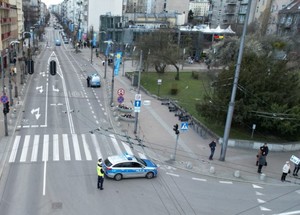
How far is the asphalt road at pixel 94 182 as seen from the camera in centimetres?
1662

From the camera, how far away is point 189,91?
148 ft

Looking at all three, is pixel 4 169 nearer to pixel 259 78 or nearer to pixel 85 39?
pixel 259 78

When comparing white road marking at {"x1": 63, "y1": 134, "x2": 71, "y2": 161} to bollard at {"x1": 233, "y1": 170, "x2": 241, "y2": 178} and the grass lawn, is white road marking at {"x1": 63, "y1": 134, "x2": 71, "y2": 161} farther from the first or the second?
the grass lawn

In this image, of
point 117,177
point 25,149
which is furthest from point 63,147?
point 117,177

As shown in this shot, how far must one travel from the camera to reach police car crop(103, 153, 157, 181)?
62.2 ft

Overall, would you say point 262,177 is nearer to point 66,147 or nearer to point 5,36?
point 66,147

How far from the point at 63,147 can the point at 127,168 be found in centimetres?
663

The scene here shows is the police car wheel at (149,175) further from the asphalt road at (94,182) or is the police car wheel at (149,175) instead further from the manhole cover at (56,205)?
the manhole cover at (56,205)

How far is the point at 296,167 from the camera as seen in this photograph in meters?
22.2

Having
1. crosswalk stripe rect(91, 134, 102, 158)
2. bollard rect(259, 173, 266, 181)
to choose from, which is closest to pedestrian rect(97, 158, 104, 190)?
crosswalk stripe rect(91, 134, 102, 158)

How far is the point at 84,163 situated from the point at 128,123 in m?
9.69

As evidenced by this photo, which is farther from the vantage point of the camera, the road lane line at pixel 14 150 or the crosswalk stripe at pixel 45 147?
the crosswalk stripe at pixel 45 147

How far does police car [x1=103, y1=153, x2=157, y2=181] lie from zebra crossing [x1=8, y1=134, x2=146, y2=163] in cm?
332

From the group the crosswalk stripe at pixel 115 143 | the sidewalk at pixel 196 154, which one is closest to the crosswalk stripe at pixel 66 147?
the crosswalk stripe at pixel 115 143
